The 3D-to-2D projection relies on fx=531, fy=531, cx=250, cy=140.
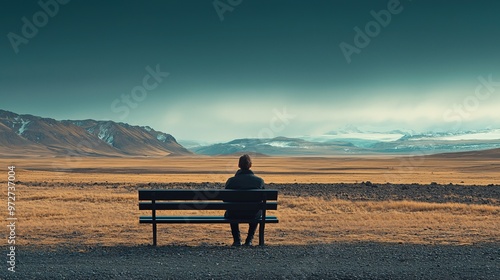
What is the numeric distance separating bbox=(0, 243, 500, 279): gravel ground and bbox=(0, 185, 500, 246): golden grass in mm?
1981

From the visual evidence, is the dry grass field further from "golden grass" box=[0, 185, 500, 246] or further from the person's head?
the person's head

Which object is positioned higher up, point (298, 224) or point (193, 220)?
point (193, 220)

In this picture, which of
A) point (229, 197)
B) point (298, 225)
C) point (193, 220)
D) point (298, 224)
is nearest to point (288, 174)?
point (298, 224)

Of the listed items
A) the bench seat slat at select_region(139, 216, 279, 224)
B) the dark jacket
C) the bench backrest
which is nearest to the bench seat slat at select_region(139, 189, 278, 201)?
the bench backrest

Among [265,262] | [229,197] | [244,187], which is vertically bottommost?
[265,262]

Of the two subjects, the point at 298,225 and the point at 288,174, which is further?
the point at 288,174

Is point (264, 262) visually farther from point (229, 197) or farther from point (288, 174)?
point (288, 174)

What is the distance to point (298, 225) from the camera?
17719mm

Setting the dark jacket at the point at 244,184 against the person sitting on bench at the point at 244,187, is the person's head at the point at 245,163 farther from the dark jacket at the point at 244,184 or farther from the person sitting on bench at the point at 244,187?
the dark jacket at the point at 244,184

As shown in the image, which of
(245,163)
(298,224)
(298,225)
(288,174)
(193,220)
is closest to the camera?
(245,163)

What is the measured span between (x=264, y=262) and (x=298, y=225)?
823 centimetres

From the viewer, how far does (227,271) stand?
8.74 metres

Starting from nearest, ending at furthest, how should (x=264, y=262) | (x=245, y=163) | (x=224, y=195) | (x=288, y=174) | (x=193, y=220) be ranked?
(x=264, y=262) < (x=224, y=195) < (x=245, y=163) < (x=193, y=220) < (x=288, y=174)

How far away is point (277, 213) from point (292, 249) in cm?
1085
